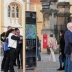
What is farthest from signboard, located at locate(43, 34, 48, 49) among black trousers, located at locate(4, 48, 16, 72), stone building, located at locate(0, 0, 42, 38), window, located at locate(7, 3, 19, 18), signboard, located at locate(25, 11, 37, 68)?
window, located at locate(7, 3, 19, 18)

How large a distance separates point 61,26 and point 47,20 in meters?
1.08

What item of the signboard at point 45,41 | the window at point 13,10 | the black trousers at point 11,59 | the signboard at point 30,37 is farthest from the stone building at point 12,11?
the signboard at point 30,37

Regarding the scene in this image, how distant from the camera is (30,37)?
13.4 metres

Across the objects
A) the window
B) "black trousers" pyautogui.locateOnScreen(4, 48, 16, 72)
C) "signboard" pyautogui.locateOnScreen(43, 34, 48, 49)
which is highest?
the window

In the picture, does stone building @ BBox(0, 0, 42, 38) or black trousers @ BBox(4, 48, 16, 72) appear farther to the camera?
stone building @ BBox(0, 0, 42, 38)

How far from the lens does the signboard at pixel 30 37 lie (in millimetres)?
13344

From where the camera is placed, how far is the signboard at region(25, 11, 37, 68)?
13344 mm

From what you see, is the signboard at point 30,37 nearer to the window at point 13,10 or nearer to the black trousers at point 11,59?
the black trousers at point 11,59

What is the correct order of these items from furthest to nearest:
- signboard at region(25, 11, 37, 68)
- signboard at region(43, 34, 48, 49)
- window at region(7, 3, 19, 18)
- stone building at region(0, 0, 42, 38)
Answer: window at region(7, 3, 19, 18) → stone building at region(0, 0, 42, 38) → signboard at region(43, 34, 48, 49) → signboard at region(25, 11, 37, 68)

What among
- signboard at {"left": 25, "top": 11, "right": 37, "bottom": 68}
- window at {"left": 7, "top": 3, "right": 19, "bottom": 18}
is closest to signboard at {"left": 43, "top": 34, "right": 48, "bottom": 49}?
signboard at {"left": 25, "top": 11, "right": 37, "bottom": 68}

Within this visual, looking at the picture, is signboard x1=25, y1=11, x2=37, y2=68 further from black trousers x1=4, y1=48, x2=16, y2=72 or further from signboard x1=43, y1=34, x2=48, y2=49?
signboard x1=43, y1=34, x2=48, y2=49

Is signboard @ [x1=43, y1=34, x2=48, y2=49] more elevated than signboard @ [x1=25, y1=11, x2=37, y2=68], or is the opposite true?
signboard @ [x1=25, y1=11, x2=37, y2=68]

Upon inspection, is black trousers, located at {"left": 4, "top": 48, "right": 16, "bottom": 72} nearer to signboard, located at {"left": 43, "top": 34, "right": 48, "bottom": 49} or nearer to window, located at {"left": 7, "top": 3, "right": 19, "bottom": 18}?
signboard, located at {"left": 43, "top": 34, "right": 48, "bottom": 49}

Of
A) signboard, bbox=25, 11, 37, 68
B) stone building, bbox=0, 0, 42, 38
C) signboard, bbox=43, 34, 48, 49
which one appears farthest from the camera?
stone building, bbox=0, 0, 42, 38
